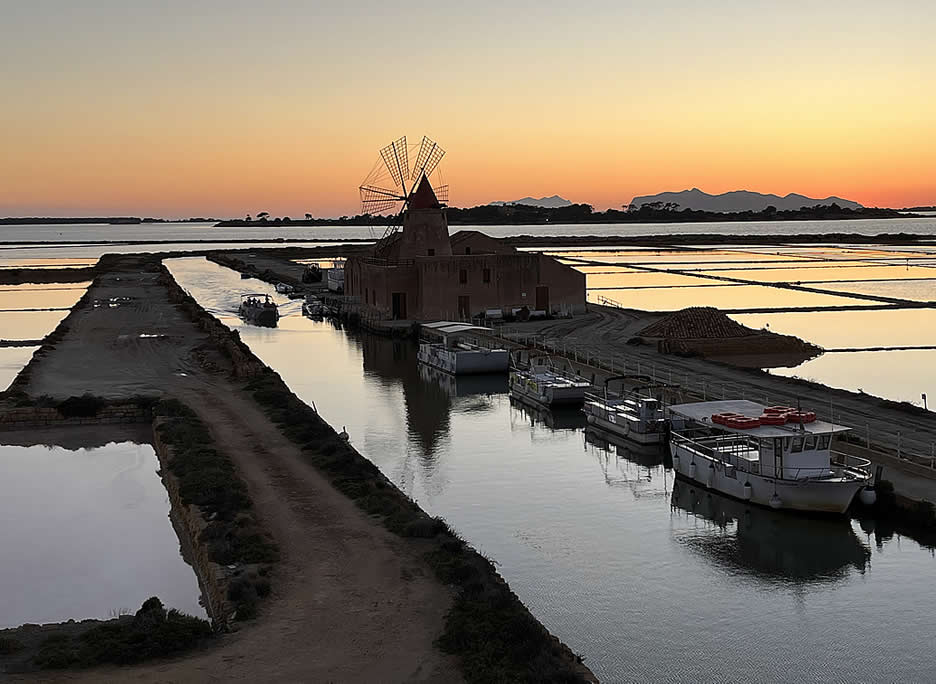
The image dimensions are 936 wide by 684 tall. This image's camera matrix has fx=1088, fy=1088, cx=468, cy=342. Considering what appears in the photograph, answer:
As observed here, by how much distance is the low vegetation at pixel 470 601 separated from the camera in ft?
30.7

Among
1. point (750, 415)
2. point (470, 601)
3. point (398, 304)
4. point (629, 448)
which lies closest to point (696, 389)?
A: point (629, 448)

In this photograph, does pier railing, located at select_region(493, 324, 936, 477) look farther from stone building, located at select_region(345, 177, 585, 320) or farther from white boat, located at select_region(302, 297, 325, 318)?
white boat, located at select_region(302, 297, 325, 318)

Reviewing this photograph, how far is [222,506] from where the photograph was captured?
1480 cm

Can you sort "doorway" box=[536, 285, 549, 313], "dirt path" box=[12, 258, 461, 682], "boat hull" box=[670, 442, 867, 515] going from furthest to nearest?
"doorway" box=[536, 285, 549, 313] → "boat hull" box=[670, 442, 867, 515] → "dirt path" box=[12, 258, 461, 682]

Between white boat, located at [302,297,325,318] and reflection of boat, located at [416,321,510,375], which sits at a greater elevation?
reflection of boat, located at [416,321,510,375]

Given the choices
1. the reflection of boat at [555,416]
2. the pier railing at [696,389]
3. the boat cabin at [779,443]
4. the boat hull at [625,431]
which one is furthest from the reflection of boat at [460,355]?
the boat cabin at [779,443]

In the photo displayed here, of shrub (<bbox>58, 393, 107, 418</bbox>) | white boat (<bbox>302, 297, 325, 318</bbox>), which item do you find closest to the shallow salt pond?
shrub (<bbox>58, 393, 107, 418</bbox>)

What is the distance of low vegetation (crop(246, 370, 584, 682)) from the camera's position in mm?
9352

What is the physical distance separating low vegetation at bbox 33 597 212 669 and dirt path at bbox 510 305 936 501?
10.3 meters

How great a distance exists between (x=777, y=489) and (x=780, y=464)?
0.40m

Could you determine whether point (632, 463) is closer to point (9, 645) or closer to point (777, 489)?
point (777, 489)

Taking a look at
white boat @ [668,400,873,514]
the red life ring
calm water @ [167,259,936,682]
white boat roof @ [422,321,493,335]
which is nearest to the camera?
calm water @ [167,259,936,682]

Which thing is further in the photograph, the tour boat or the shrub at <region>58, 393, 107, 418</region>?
the tour boat

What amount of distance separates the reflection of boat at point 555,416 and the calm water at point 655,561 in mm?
99
